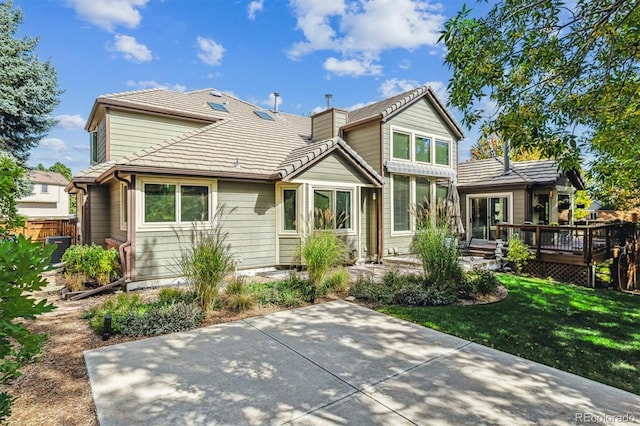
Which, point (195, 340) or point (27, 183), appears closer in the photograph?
point (195, 340)

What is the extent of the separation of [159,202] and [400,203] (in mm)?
8135

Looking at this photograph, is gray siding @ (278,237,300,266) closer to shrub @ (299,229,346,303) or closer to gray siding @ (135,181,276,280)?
gray siding @ (135,181,276,280)

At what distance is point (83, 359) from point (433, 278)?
628cm

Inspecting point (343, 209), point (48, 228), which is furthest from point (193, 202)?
point (48, 228)

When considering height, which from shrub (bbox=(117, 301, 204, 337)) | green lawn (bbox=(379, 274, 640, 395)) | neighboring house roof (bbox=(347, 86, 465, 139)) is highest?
neighboring house roof (bbox=(347, 86, 465, 139))

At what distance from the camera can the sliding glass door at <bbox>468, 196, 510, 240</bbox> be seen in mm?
14219

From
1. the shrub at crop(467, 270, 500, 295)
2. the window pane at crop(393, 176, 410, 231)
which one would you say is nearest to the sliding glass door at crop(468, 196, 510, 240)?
the window pane at crop(393, 176, 410, 231)

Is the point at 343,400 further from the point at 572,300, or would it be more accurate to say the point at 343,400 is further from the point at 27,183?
the point at 27,183

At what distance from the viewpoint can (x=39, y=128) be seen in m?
14.8

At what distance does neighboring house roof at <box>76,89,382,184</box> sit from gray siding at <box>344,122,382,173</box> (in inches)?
34.0

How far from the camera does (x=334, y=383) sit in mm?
3506

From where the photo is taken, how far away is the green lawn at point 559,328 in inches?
159

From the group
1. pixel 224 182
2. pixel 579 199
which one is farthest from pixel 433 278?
pixel 579 199

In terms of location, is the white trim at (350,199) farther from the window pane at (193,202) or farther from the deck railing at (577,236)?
the deck railing at (577,236)
